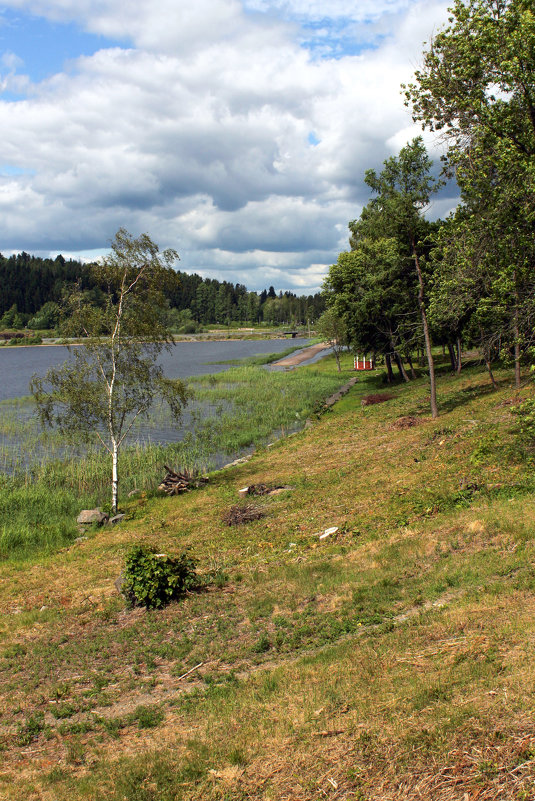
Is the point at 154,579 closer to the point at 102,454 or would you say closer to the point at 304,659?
the point at 304,659

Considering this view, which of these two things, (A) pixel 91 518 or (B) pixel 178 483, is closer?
(A) pixel 91 518

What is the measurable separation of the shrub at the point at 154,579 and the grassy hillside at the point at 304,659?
0.34m

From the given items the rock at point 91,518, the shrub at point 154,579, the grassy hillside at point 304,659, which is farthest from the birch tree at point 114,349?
the shrub at point 154,579

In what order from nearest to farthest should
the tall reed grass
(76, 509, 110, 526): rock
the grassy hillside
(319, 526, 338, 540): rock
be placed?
the grassy hillside, (319, 526, 338, 540): rock, (76, 509, 110, 526): rock, the tall reed grass

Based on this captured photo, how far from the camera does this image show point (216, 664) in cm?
857

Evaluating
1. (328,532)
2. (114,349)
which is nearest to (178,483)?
(114,349)

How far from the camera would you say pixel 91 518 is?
20.8m

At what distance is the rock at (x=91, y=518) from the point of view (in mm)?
20734

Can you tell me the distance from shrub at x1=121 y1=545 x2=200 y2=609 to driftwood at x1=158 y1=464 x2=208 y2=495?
37.1ft

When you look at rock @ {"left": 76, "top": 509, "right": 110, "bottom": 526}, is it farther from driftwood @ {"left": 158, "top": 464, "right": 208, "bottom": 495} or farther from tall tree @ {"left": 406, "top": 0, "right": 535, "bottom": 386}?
tall tree @ {"left": 406, "top": 0, "right": 535, "bottom": 386}

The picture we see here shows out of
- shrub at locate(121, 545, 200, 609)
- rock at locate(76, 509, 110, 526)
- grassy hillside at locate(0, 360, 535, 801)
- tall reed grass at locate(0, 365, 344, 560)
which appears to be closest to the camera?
grassy hillside at locate(0, 360, 535, 801)

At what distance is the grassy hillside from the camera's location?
5340 millimetres

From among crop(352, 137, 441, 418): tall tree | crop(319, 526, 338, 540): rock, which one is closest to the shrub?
crop(319, 526, 338, 540): rock

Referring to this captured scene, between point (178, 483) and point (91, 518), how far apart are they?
436cm
